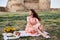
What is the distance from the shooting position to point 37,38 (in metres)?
1.72

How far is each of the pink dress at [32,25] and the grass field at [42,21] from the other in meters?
0.04

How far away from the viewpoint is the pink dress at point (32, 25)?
1726mm

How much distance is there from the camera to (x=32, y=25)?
174 cm

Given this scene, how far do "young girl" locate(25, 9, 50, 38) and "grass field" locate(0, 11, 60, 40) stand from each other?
0.14ft

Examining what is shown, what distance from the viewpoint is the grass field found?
1.72m

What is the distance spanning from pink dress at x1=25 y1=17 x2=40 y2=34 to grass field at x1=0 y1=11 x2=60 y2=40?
4 centimetres

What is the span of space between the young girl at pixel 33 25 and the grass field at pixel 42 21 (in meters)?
0.04

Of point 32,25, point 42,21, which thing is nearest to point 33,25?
point 32,25

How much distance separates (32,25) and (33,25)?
0.01 meters

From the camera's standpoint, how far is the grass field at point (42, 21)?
5.64 feet

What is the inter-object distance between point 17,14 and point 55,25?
430mm

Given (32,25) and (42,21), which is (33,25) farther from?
(42,21)

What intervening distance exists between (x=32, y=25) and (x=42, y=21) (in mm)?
121

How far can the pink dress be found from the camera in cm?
173
